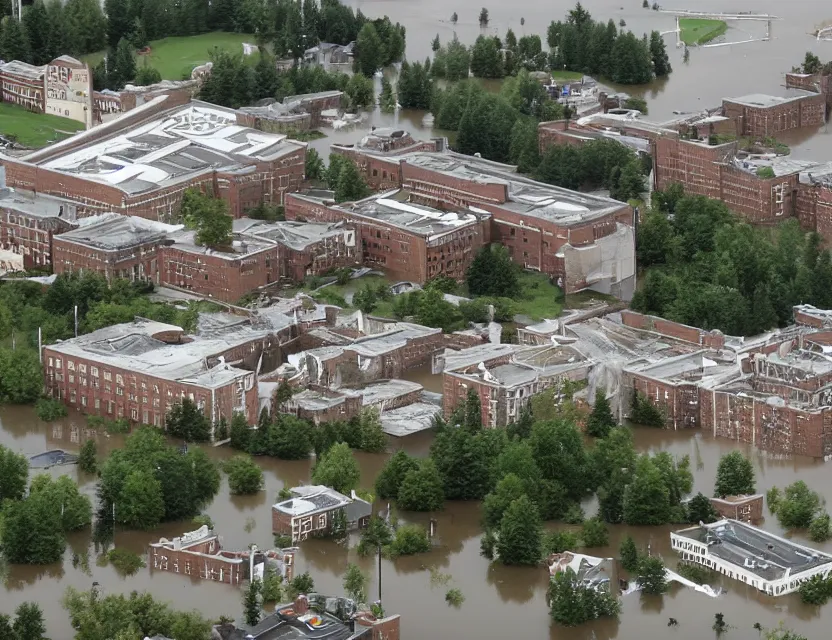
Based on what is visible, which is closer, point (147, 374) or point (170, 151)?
point (147, 374)

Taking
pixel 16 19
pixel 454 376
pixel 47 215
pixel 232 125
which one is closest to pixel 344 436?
pixel 454 376

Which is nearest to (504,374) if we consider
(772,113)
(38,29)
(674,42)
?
(772,113)

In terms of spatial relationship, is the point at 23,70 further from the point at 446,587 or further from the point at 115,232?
the point at 446,587

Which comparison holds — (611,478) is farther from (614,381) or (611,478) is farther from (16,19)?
(16,19)

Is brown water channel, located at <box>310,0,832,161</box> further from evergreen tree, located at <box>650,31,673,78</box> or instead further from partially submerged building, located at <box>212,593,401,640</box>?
partially submerged building, located at <box>212,593,401,640</box>

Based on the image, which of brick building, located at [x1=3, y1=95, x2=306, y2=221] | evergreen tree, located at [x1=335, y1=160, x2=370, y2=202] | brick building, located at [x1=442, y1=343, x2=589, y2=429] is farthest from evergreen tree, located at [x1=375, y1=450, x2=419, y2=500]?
evergreen tree, located at [x1=335, y1=160, x2=370, y2=202]
